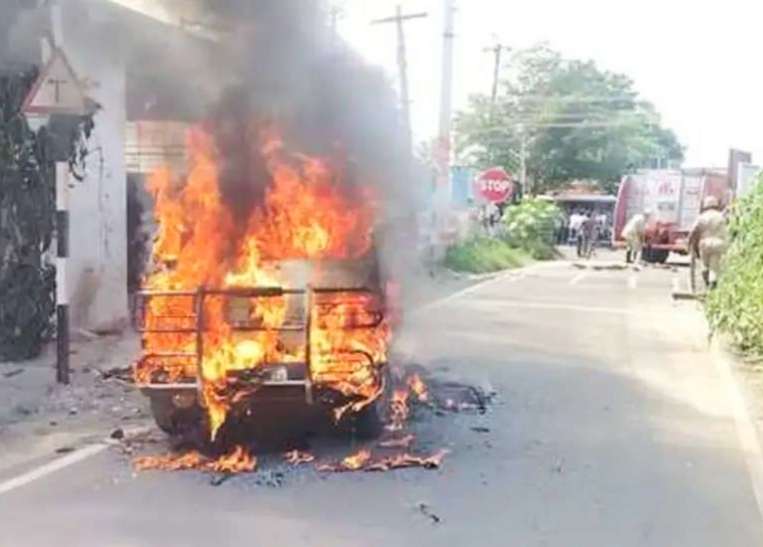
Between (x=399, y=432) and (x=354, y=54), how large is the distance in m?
3.53

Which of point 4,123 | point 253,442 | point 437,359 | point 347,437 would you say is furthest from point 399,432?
point 4,123

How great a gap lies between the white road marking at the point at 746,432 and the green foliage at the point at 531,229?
2673cm

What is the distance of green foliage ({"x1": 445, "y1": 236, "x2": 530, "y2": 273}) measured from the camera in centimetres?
2984

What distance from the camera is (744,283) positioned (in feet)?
39.9

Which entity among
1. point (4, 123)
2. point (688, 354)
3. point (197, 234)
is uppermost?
point (4, 123)

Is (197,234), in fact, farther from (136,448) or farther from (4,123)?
(4,123)

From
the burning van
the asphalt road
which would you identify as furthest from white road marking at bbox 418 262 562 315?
the burning van

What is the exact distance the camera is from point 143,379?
7.36 m

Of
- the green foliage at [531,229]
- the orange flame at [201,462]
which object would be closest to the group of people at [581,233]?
the green foliage at [531,229]

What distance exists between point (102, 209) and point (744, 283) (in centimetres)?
715

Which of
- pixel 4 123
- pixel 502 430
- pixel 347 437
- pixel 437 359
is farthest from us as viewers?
pixel 437 359

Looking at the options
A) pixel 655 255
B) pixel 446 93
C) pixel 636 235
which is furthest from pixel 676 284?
pixel 655 255

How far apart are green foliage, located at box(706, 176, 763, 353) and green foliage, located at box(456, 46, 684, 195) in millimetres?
44931

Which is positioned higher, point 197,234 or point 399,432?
point 197,234
